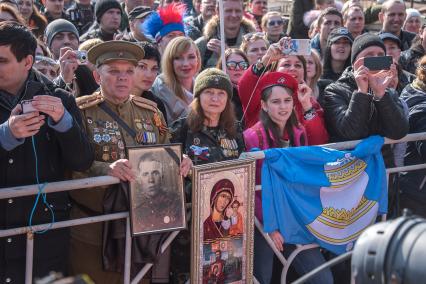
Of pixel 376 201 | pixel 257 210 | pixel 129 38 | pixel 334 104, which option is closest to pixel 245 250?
pixel 257 210

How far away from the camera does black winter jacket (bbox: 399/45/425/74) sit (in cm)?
693

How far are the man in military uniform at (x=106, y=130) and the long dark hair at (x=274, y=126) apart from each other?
798 millimetres

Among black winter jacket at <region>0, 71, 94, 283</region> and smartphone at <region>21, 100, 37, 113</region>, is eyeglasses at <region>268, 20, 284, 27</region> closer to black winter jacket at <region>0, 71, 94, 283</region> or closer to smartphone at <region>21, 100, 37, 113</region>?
black winter jacket at <region>0, 71, 94, 283</region>

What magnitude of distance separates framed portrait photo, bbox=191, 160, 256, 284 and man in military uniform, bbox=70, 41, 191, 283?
0.73 ft

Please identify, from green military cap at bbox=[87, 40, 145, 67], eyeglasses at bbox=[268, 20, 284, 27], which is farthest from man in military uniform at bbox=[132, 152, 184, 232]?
eyeglasses at bbox=[268, 20, 284, 27]

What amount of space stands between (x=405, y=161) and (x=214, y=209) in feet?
5.93

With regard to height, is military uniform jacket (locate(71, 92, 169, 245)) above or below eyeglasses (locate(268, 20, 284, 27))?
below

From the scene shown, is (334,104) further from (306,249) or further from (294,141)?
(306,249)

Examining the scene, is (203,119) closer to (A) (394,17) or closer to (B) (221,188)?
(B) (221,188)

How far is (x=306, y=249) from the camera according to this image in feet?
15.2

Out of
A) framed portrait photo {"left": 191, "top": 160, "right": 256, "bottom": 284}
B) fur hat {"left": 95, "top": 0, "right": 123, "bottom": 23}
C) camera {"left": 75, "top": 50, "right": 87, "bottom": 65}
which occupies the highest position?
fur hat {"left": 95, "top": 0, "right": 123, "bottom": 23}

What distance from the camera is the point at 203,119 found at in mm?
4441

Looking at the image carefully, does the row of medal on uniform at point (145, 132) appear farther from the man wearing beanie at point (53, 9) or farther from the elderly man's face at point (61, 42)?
the man wearing beanie at point (53, 9)

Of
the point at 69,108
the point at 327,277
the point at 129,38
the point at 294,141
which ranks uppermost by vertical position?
the point at 129,38
